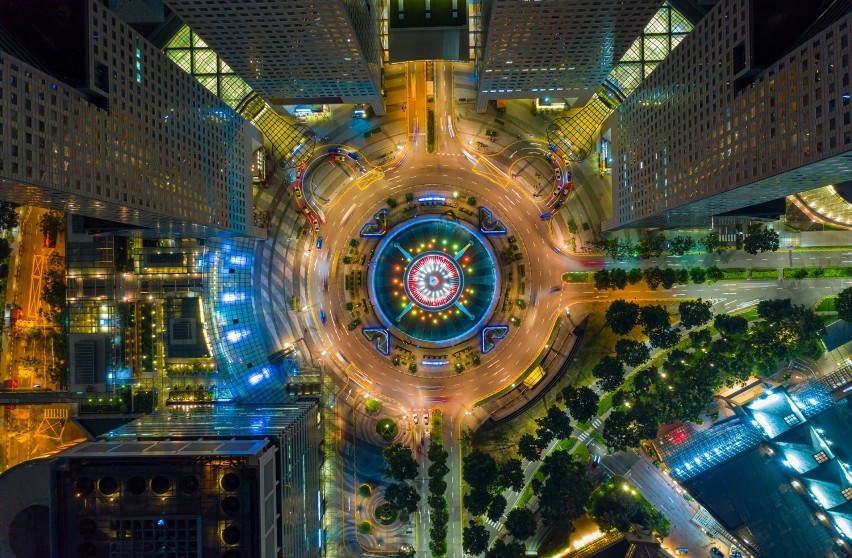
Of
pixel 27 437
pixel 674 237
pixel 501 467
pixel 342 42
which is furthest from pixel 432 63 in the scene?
pixel 27 437

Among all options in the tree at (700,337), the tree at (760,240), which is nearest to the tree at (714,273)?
the tree at (760,240)

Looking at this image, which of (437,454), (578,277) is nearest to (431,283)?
(578,277)

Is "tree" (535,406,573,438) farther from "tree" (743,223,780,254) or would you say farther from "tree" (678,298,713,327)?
"tree" (743,223,780,254)

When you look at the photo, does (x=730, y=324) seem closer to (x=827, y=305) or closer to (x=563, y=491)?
(x=827, y=305)

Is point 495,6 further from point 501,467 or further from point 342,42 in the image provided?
point 501,467

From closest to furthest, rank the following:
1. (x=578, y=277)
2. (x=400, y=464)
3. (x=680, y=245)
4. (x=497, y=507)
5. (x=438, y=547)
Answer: (x=497, y=507) → (x=400, y=464) → (x=680, y=245) → (x=438, y=547) → (x=578, y=277)
